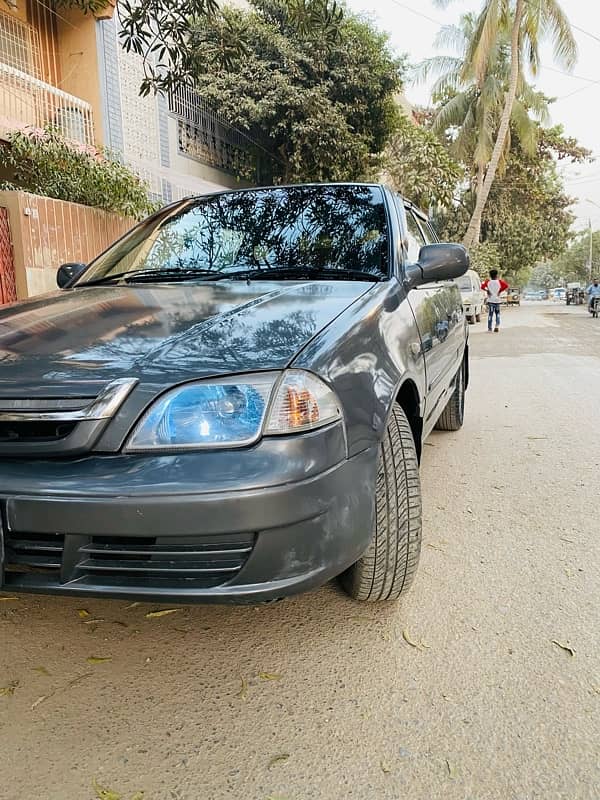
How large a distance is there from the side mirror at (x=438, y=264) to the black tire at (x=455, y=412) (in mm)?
1840

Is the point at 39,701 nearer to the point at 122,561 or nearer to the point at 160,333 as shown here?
the point at 122,561

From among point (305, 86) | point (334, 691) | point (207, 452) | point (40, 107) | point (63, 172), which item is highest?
point (305, 86)

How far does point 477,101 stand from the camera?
23.6 metres

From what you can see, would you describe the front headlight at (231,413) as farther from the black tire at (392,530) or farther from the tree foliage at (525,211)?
the tree foliage at (525,211)

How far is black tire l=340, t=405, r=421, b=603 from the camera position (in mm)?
1995

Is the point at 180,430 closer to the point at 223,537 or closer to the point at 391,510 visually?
the point at 223,537

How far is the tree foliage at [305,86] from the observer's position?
494 inches

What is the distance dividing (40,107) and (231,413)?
9.49 metres

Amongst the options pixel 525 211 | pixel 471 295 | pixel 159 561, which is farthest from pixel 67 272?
pixel 525 211

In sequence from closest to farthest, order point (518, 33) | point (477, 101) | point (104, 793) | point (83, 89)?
1. point (104, 793)
2. point (83, 89)
3. point (518, 33)
4. point (477, 101)

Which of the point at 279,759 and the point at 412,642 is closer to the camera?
the point at 279,759

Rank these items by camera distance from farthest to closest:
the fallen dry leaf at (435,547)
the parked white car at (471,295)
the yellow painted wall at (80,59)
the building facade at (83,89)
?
the parked white car at (471,295)
the yellow painted wall at (80,59)
the building facade at (83,89)
the fallen dry leaf at (435,547)

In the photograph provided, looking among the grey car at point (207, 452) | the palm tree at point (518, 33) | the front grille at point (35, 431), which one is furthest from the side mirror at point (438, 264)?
the palm tree at point (518, 33)

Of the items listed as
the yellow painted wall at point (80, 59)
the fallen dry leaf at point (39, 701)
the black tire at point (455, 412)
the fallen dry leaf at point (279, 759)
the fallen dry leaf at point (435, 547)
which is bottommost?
the fallen dry leaf at point (279, 759)
